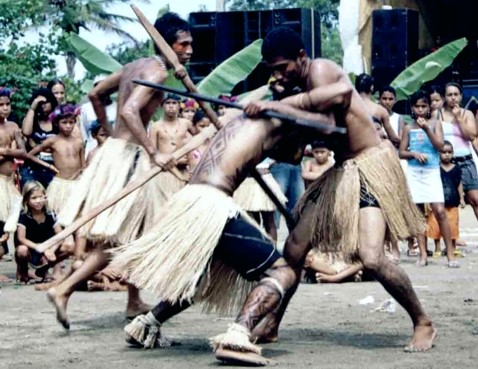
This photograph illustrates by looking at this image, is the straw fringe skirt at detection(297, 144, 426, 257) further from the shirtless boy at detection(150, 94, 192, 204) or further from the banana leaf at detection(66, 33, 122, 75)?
the banana leaf at detection(66, 33, 122, 75)

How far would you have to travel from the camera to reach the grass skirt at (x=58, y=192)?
34.6 feet

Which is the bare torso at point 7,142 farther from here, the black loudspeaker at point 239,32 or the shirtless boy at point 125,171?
the shirtless boy at point 125,171

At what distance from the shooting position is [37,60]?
1997 centimetres

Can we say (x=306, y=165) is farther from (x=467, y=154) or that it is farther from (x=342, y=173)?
(x=342, y=173)

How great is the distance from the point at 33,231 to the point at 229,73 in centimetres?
456

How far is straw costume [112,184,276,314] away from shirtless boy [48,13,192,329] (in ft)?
3.20

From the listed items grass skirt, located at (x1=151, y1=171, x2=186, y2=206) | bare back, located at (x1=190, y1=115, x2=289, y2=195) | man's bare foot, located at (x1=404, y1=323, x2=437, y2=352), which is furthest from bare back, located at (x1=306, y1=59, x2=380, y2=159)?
grass skirt, located at (x1=151, y1=171, x2=186, y2=206)

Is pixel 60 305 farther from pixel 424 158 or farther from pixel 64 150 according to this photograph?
pixel 424 158

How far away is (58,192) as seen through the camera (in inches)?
422

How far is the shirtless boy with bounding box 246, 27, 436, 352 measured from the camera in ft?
20.7

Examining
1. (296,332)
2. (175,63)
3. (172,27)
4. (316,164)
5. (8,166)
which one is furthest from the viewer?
(316,164)

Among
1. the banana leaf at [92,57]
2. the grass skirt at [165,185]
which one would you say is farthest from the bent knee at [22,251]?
the banana leaf at [92,57]

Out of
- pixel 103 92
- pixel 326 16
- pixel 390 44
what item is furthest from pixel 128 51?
pixel 103 92

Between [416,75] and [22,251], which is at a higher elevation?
[416,75]
